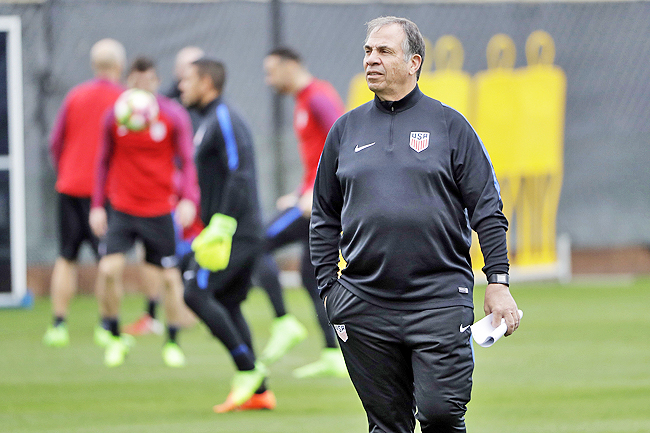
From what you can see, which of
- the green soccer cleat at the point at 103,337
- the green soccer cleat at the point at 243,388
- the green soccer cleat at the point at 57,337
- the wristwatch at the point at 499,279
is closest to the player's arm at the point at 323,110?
the green soccer cleat at the point at 243,388

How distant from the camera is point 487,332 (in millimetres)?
3686

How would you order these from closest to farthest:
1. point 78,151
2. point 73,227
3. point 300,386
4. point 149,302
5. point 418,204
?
1. point 418,204
2. point 300,386
3. point 73,227
4. point 78,151
5. point 149,302

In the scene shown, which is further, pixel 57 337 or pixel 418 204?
pixel 57 337

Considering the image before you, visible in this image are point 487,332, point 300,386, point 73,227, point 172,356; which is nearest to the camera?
point 487,332

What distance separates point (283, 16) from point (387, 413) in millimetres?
9779

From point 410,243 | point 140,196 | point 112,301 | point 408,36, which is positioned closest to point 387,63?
point 408,36

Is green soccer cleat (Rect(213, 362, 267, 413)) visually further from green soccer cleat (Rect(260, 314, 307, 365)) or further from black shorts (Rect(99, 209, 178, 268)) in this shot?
black shorts (Rect(99, 209, 178, 268))

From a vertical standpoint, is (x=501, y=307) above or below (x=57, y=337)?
above

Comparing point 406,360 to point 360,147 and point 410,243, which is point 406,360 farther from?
point 360,147

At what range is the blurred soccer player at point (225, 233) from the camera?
6.16 metres

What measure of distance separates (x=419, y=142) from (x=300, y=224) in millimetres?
3755

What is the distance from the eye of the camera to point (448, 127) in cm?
385

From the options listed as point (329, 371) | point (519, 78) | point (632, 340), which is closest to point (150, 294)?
point (329, 371)

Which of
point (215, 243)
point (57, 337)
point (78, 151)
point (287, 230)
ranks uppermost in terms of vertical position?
point (78, 151)
